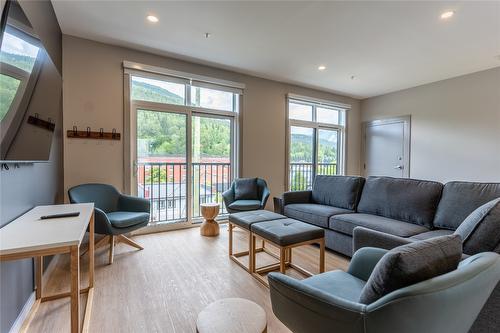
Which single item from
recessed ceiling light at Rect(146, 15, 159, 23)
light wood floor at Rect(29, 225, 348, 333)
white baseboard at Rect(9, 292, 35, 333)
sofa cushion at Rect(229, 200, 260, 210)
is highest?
recessed ceiling light at Rect(146, 15, 159, 23)

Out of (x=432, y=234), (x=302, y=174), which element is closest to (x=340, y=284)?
(x=432, y=234)

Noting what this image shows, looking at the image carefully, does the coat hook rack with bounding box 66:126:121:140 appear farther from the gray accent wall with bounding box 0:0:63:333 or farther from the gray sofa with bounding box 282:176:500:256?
the gray sofa with bounding box 282:176:500:256

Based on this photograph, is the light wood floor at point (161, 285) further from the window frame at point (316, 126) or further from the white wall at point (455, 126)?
the white wall at point (455, 126)

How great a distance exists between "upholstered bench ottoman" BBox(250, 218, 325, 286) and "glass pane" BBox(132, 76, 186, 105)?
2.38 m

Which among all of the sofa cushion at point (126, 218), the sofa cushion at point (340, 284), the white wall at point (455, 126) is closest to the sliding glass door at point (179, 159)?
the sofa cushion at point (126, 218)

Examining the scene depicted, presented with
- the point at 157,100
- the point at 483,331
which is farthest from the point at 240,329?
the point at 157,100

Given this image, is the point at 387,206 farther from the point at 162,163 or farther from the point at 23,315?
the point at 23,315

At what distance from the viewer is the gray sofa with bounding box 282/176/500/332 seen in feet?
6.80

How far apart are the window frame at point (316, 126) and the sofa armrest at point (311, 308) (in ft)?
12.2

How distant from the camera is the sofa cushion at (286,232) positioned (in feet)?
6.65

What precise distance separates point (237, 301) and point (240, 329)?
221 mm

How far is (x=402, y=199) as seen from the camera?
2600mm

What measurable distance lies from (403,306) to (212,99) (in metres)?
3.79

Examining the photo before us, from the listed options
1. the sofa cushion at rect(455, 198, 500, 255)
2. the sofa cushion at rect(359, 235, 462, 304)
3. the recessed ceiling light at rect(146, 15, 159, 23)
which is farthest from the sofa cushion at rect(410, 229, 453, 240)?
the recessed ceiling light at rect(146, 15, 159, 23)
